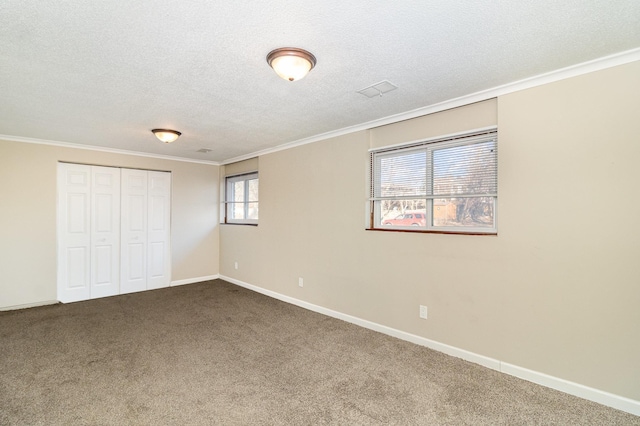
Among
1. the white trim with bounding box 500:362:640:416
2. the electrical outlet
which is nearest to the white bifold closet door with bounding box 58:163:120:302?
the electrical outlet

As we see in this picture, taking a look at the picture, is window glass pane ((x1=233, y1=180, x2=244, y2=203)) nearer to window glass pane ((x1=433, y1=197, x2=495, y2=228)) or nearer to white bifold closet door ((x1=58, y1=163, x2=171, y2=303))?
white bifold closet door ((x1=58, y1=163, x2=171, y2=303))

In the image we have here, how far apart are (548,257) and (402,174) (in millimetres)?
1565

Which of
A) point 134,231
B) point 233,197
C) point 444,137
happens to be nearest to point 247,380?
point 444,137

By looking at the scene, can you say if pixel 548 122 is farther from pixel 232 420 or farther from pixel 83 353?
pixel 83 353

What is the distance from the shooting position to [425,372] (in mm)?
2570

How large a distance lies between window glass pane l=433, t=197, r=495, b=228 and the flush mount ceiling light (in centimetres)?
190

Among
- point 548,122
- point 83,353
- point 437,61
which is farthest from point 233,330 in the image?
point 548,122

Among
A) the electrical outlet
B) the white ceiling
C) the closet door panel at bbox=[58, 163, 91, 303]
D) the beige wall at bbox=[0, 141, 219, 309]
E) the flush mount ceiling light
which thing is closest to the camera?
the white ceiling

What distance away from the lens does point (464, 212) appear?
9.63ft

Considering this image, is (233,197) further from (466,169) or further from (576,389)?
(576,389)

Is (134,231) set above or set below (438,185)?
below

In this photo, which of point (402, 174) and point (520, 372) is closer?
point (520, 372)

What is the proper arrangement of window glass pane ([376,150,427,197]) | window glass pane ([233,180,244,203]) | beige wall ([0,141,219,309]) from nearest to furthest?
1. window glass pane ([376,150,427,197])
2. beige wall ([0,141,219,309])
3. window glass pane ([233,180,244,203])

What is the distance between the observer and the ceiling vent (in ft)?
8.29
